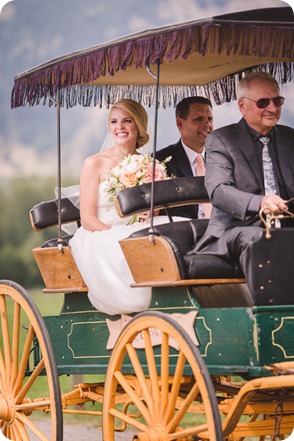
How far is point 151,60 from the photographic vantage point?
245 inches

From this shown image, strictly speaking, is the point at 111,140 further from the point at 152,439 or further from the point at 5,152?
the point at 5,152

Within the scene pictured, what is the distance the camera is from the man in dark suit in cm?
770

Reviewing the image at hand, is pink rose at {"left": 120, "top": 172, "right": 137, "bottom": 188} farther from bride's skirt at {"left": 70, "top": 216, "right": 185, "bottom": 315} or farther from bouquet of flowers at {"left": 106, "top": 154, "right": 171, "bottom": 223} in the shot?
bride's skirt at {"left": 70, "top": 216, "right": 185, "bottom": 315}

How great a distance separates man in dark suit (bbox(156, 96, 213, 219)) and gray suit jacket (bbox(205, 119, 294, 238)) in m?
1.27

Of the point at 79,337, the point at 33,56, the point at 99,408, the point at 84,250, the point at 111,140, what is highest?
the point at 33,56

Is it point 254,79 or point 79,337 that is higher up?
point 254,79

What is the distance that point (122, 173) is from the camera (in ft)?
23.4

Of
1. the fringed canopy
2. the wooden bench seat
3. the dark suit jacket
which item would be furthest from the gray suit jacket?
the dark suit jacket

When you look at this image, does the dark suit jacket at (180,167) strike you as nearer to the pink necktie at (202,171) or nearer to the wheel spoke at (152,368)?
the pink necktie at (202,171)

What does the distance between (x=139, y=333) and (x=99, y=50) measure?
1.46 m

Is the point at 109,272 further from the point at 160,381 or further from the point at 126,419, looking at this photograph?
the point at 126,419

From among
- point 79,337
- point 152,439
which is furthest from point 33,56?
point 152,439

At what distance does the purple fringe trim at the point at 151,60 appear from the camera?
5.86m

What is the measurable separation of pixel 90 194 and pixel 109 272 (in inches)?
26.9
